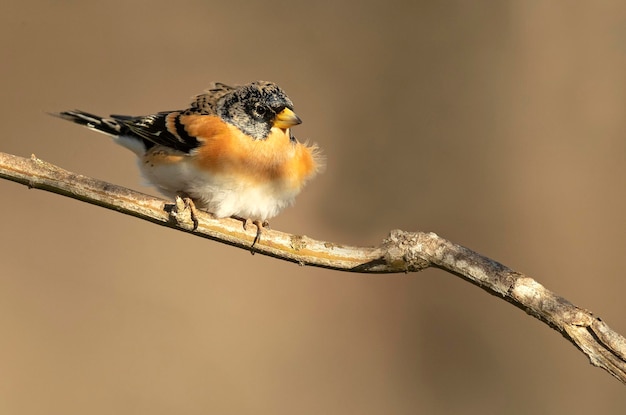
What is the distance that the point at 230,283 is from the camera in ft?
9.43

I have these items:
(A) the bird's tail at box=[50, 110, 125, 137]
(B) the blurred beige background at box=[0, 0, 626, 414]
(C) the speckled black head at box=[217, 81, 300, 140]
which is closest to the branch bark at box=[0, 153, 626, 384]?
(C) the speckled black head at box=[217, 81, 300, 140]

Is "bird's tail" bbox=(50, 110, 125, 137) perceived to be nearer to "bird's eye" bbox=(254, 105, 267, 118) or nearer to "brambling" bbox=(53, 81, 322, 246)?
"brambling" bbox=(53, 81, 322, 246)

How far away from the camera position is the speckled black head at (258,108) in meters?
1.98

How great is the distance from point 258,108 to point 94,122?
49 cm

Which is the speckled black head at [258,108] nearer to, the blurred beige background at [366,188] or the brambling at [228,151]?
the brambling at [228,151]

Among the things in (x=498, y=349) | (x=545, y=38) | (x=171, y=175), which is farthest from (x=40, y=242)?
(x=545, y=38)

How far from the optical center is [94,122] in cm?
206

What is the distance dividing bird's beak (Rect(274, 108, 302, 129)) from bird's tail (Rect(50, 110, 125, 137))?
481 mm

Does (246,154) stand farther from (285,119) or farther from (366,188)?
(366,188)

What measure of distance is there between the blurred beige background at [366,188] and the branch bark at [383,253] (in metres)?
1.17

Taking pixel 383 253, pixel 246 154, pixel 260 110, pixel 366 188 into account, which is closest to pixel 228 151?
pixel 246 154

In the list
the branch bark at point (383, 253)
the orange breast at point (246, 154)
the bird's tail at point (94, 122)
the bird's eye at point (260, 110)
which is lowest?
the branch bark at point (383, 253)

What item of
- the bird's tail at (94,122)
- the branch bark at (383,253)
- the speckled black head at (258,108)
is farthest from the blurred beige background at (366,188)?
the branch bark at (383,253)

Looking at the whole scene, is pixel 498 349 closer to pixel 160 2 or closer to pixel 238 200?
pixel 238 200
